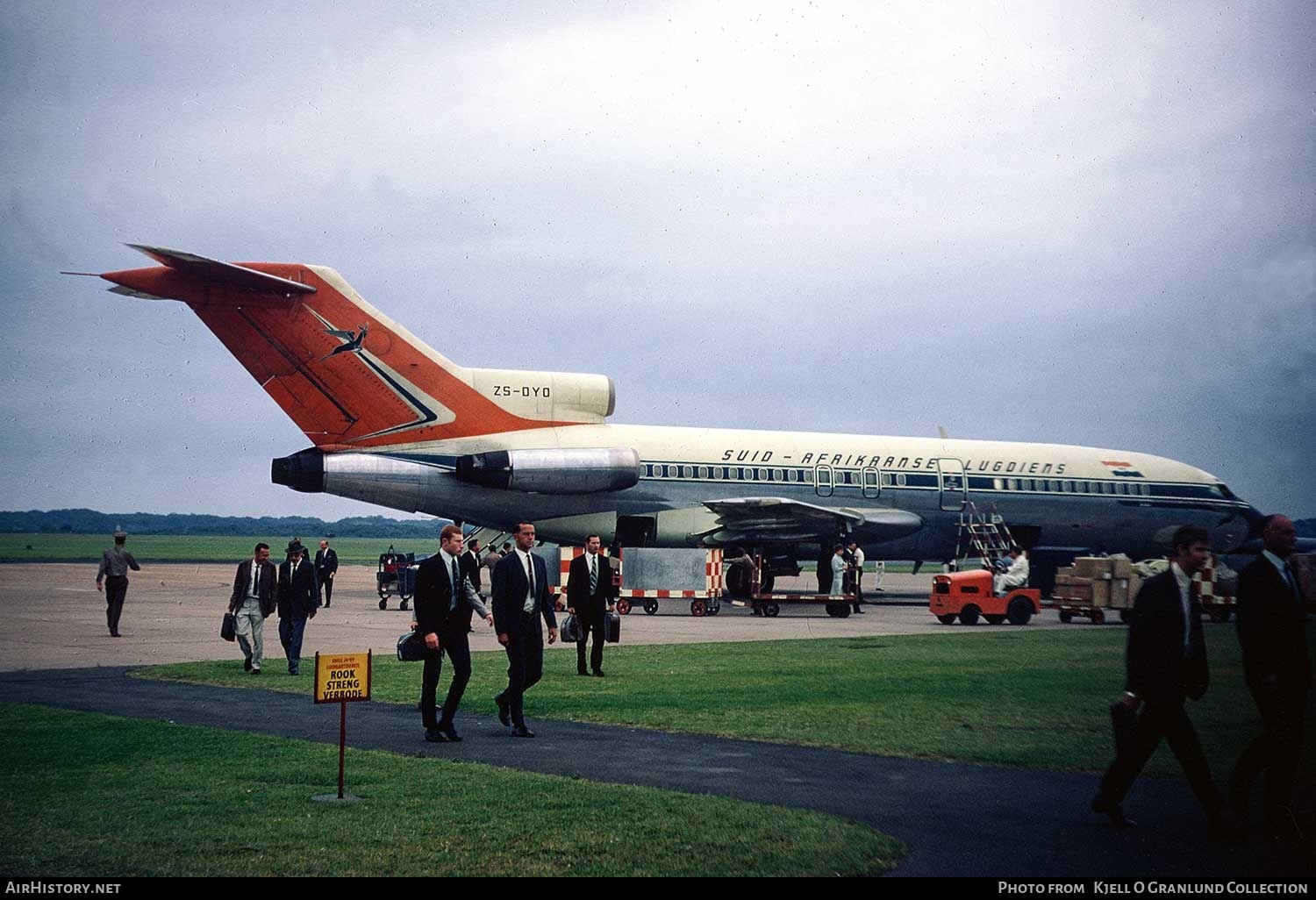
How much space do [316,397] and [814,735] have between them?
2085 cm

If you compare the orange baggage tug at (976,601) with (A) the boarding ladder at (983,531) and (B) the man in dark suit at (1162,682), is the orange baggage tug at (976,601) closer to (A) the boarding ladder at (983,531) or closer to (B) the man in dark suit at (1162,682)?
(A) the boarding ladder at (983,531)

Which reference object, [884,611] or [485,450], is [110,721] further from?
[884,611]

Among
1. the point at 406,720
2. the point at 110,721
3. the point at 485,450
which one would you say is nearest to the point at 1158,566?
the point at 485,450

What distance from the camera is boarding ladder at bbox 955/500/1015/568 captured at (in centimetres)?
3544

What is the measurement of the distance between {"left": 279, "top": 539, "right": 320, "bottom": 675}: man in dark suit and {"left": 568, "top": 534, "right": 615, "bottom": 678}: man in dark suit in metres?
3.69

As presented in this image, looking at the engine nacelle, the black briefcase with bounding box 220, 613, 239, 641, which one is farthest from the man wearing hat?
the engine nacelle

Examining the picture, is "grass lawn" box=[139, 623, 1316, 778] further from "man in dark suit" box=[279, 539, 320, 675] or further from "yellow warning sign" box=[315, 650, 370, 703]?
"yellow warning sign" box=[315, 650, 370, 703]

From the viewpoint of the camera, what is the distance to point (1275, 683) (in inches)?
302

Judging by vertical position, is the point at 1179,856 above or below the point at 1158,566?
below

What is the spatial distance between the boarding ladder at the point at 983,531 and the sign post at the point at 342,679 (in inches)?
1114

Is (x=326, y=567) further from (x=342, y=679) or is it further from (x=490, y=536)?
(x=342, y=679)

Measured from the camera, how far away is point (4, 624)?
23.9 meters

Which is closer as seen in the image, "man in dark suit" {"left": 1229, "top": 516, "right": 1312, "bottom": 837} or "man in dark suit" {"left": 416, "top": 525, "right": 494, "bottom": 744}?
"man in dark suit" {"left": 1229, "top": 516, "right": 1312, "bottom": 837}

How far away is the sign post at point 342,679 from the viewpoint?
885 cm
